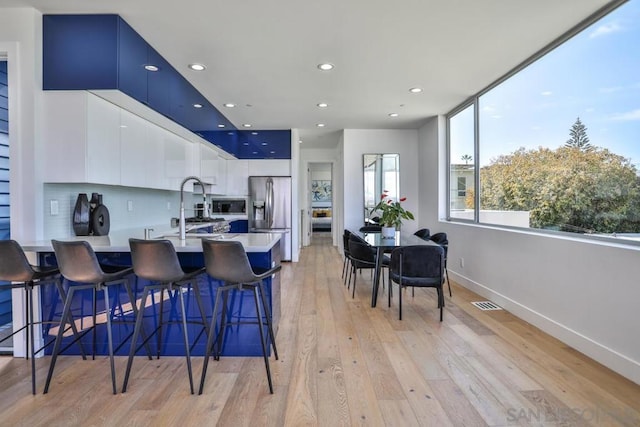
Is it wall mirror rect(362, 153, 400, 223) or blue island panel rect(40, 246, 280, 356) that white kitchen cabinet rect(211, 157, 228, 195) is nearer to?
wall mirror rect(362, 153, 400, 223)

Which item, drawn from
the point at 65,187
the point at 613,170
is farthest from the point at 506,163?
the point at 65,187

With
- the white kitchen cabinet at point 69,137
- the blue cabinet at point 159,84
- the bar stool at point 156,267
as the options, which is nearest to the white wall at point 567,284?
the bar stool at point 156,267

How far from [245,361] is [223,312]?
437mm

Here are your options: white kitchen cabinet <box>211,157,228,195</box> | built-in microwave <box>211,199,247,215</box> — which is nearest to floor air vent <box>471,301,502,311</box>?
white kitchen cabinet <box>211,157,228,195</box>

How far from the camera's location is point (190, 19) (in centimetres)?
266

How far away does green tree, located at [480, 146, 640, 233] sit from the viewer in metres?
2.45

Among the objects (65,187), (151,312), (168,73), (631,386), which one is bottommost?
(631,386)

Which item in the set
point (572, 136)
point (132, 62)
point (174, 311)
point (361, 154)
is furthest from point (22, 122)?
point (361, 154)

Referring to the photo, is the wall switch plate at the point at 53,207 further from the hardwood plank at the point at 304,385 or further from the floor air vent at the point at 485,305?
the floor air vent at the point at 485,305

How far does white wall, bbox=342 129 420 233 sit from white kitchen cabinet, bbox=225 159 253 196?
77.8 inches

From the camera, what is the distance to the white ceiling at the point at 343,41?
250 centimetres

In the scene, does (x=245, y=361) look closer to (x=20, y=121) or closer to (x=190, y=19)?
(x=20, y=121)

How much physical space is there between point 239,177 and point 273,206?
0.90 metres

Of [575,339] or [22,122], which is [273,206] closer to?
[22,122]
